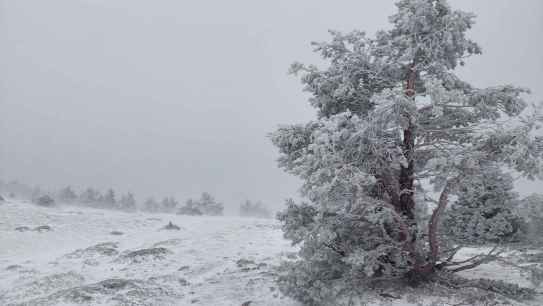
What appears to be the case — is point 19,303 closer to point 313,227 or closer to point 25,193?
point 313,227

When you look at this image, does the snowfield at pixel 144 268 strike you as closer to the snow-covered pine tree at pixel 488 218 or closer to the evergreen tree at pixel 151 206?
the snow-covered pine tree at pixel 488 218

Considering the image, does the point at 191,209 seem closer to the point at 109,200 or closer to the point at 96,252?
the point at 109,200

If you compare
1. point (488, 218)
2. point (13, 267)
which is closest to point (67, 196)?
point (13, 267)

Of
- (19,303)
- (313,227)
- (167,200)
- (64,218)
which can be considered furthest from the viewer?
(167,200)

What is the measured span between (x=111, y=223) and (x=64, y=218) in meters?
4.17

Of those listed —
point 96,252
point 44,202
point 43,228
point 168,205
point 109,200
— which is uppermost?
point 109,200

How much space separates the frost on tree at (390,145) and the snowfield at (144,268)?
1496 mm

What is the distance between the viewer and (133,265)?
1828 centimetres

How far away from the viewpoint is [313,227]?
396 inches

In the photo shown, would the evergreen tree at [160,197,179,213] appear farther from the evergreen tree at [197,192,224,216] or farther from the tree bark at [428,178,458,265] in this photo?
the tree bark at [428,178,458,265]

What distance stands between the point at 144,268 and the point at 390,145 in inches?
526

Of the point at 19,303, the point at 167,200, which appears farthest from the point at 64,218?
the point at 167,200

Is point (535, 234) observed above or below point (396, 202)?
below

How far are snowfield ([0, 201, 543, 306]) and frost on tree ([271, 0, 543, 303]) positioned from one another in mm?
1496
